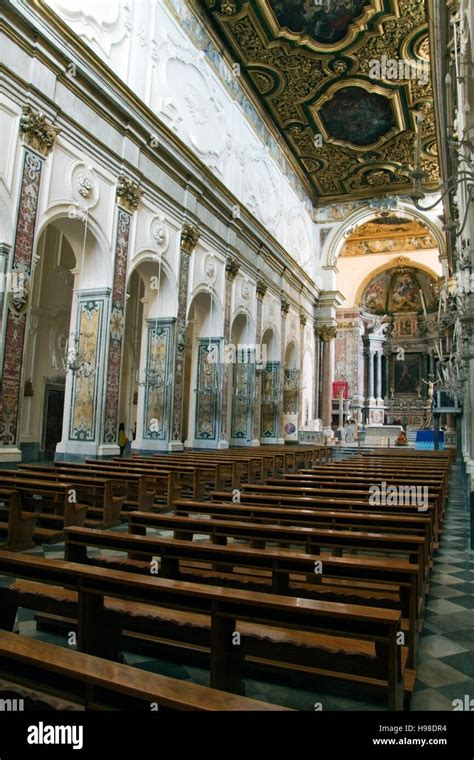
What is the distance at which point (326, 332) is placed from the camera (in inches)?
909

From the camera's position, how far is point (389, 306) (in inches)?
1120

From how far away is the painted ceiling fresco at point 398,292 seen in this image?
89.7ft

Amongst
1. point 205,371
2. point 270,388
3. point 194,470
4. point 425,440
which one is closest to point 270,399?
point 270,388

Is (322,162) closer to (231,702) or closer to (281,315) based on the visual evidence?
(281,315)

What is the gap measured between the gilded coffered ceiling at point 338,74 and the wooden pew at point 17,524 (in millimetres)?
12347

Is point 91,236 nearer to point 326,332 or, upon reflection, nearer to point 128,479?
point 128,479

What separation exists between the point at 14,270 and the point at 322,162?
15.4 metres

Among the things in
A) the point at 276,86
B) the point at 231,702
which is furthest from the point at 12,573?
the point at 276,86

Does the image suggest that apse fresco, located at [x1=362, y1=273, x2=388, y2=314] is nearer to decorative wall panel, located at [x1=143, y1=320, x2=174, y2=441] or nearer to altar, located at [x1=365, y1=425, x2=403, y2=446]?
altar, located at [x1=365, y1=425, x2=403, y2=446]

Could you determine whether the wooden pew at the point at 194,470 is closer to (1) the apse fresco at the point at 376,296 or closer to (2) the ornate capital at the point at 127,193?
(2) the ornate capital at the point at 127,193

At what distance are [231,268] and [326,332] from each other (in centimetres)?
974

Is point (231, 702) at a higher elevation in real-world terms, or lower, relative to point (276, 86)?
lower

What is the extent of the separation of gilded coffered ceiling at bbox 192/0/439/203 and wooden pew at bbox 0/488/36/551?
486 inches

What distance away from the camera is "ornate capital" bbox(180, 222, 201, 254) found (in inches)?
464
